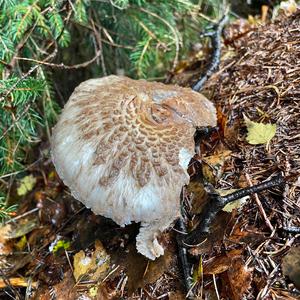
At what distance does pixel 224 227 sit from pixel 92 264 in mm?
922

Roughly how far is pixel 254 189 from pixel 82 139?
1047 millimetres

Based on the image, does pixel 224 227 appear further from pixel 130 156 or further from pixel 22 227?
pixel 22 227

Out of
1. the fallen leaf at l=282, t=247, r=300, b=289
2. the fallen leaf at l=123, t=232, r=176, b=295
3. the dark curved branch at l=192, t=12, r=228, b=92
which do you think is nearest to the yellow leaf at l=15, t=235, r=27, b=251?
the fallen leaf at l=123, t=232, r=176, b=295

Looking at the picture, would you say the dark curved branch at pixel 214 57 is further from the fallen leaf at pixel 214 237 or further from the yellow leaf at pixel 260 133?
the fallen leaf at pixel 214 237

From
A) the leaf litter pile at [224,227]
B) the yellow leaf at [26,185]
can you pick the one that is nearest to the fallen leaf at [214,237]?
the leaf litter pile at [224,227]

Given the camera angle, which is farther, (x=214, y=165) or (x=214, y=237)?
(x=214, y=165)

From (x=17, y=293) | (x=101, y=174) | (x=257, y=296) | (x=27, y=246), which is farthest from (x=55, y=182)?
(x=257, y=296)

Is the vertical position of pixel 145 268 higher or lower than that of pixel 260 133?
lower

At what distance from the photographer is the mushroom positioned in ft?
7.30

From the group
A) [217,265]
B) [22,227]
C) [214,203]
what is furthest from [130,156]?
[22,227]

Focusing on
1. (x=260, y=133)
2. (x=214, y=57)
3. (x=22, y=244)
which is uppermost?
(x=214, y=57)

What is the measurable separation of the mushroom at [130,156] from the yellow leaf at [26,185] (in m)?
1.20

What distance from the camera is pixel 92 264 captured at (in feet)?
8.48

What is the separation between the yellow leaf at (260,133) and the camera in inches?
99.6
